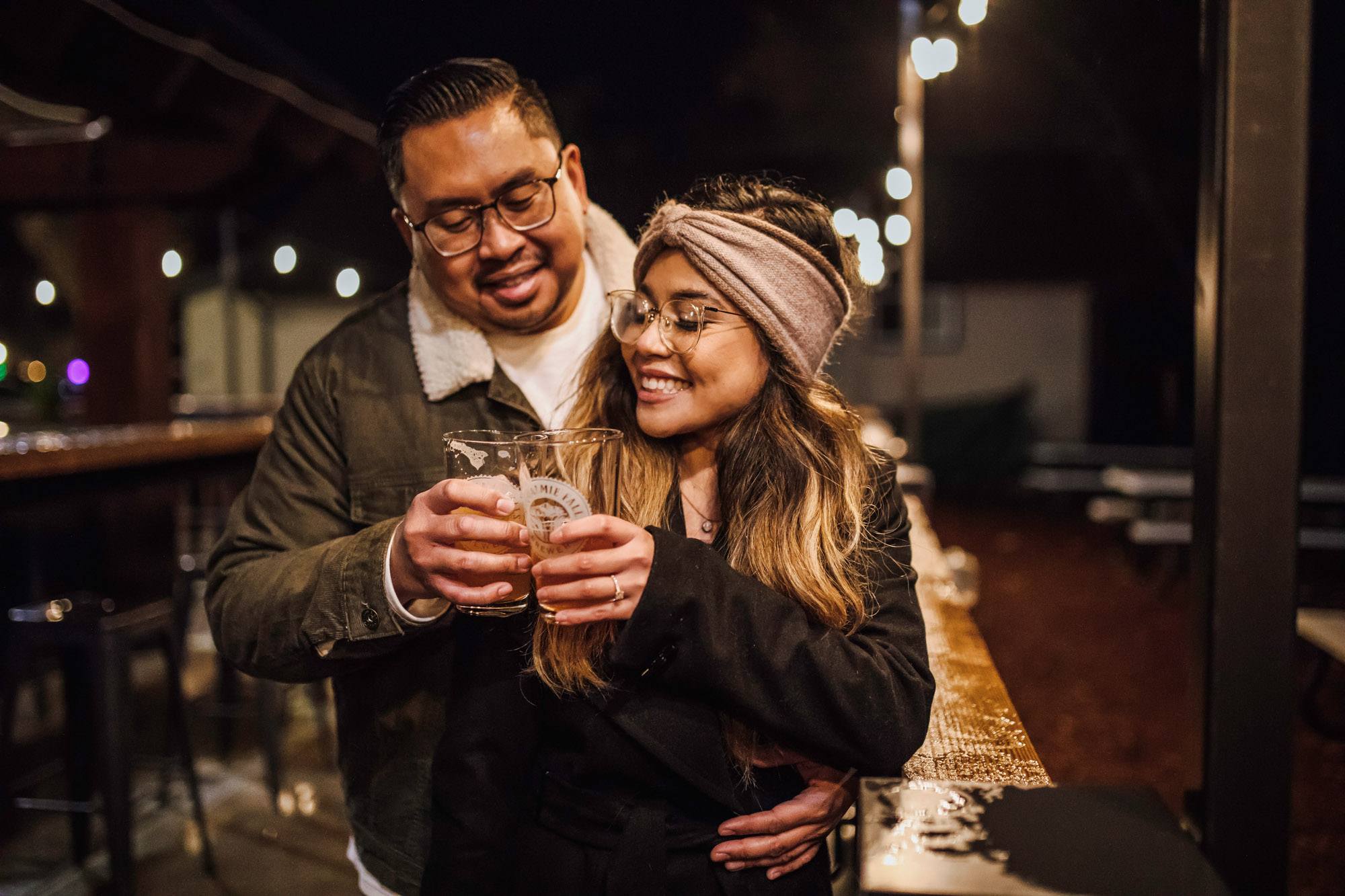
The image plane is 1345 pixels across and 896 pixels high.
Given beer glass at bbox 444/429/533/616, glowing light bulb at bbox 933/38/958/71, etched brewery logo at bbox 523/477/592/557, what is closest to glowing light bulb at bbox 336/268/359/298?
beer glass at bbox 444/429/533/616

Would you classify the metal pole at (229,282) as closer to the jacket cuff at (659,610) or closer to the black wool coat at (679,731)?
the black wool coat at (679,731)

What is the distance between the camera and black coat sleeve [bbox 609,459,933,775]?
3.54ft

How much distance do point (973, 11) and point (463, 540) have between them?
219cm

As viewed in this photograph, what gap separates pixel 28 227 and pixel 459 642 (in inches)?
171

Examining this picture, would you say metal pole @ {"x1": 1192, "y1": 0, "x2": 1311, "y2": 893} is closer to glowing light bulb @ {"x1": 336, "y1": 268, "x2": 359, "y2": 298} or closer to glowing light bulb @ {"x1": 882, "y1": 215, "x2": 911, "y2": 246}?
glowing light bulb @ {"x1": 336, "y1": 268, "x2": 359, "y2": 298}

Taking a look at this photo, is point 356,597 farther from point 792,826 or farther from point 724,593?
point 792,826

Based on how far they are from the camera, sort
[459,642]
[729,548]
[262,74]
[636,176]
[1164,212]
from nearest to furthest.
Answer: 1. [729,548]
2. [459,642]
3. [636,176]
4. [1164,212]
5. [262,74]

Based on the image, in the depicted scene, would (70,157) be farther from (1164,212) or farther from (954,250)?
(954,250)

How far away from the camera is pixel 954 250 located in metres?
13.5

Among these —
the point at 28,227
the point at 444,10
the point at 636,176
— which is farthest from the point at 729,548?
the point at 28,227

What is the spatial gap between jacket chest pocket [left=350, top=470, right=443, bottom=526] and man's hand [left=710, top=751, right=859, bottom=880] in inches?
30.5

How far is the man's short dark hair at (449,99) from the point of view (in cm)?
145

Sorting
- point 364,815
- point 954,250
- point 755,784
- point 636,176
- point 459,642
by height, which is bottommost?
point 364,815

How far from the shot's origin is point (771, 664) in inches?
43.5
